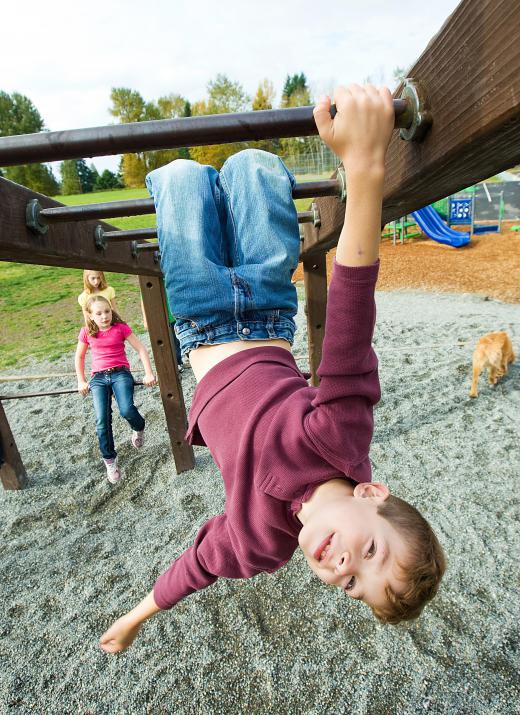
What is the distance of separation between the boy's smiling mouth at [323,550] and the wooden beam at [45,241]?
1223 millimetres

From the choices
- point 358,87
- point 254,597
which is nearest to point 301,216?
point 358,87

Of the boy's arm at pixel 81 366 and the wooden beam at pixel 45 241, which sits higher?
the wooden beam at pixel 45 241

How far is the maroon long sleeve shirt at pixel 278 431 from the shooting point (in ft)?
3.20

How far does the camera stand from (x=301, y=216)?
7.45 ft

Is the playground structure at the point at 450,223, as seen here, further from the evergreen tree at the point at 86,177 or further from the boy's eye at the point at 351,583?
the evergreen tree at the point at 86,177

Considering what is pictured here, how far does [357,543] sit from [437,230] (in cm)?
1429

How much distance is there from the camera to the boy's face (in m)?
1.30

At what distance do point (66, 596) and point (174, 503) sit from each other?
921 millimetres

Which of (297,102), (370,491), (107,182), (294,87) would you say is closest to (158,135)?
(370,491)

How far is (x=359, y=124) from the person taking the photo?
0.84 m

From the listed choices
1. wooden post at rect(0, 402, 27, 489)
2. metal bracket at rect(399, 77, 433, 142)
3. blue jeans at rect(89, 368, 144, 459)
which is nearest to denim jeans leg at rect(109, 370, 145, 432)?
blue jeans at rect(89, 368, 144, 459)

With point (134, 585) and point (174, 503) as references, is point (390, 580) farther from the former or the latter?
point (174, 503)

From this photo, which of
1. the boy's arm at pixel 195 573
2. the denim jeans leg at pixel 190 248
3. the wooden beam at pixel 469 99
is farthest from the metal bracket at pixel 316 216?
the boy's arm at pixel 195 573

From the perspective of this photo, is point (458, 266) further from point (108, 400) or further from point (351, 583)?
point (351, 583)
